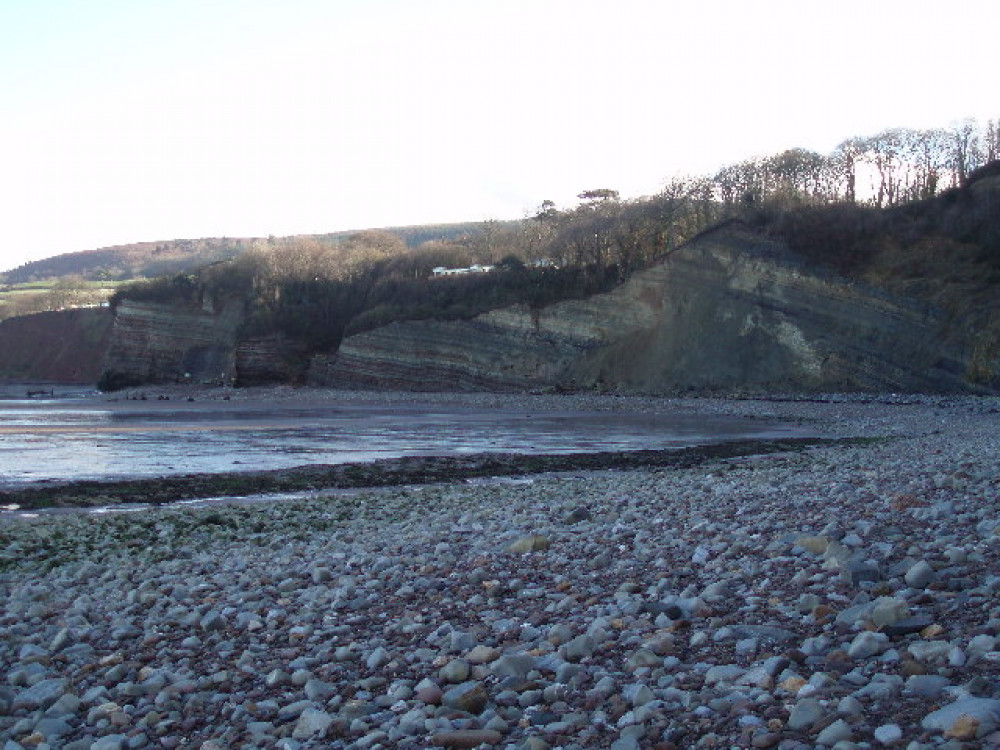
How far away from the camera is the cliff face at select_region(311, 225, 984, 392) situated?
4125cm

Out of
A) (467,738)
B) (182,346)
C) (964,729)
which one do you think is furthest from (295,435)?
(182,346)

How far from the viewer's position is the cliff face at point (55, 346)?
289 ft

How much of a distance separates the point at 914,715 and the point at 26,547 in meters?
10.1

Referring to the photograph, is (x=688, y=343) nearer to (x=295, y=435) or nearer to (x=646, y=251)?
(x=646, y=251)

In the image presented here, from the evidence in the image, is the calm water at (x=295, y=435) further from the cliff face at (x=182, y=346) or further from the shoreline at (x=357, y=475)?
the cliff face at (x=182, y=346)

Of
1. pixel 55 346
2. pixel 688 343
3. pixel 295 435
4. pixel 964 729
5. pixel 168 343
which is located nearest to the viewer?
pixel 964 729

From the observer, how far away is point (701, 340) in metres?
47.8

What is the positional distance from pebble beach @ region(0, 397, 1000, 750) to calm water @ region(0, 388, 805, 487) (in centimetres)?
1246

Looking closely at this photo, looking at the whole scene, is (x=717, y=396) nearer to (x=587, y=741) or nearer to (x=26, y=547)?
(x=26, y=547)

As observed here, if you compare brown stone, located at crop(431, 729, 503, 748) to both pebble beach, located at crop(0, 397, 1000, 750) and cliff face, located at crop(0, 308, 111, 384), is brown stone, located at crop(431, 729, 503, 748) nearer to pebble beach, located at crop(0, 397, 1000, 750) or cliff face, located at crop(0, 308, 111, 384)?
pebble beach, located at crop(0, 397, 1000, 750)

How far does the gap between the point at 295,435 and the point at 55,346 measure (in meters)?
70.3

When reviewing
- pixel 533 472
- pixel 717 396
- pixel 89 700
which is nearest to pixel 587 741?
pixel 89 700

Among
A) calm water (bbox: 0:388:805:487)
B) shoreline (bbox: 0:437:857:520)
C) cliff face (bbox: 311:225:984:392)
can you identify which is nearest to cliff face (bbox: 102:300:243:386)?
cliff face (bbox: 311:225:984:392)

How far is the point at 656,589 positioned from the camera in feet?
20.4
